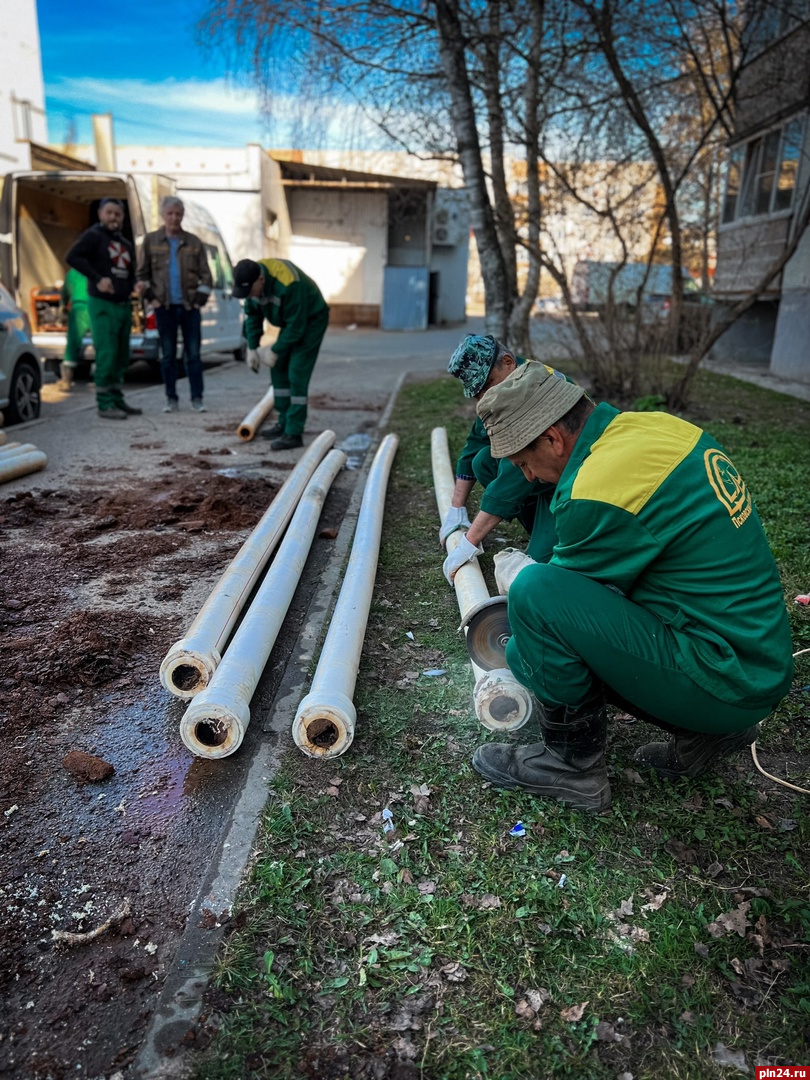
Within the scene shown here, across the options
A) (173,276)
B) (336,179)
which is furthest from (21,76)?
(173,276)

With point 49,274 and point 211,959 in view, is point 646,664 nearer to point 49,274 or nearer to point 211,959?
point 211,959

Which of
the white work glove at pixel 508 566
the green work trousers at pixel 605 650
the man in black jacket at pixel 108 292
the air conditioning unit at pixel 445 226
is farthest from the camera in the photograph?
the air conditioning unit at pixel 445 226

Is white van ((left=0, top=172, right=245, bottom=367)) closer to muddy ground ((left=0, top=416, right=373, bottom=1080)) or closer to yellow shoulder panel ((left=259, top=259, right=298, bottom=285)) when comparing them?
yellow shoulder panel ((left=259, top=259, right=298, bottom=285))

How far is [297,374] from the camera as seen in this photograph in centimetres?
747

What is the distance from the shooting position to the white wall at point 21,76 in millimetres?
16594

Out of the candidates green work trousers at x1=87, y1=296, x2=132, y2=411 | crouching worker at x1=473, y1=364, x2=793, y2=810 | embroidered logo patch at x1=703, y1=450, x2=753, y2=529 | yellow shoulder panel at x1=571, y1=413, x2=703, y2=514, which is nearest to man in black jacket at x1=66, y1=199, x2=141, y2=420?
green work trousers at x1=87, y1=296, x2=132, y2=411

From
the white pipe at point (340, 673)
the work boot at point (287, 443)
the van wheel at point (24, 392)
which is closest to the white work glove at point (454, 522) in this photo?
the white pipe at point (340, 673)

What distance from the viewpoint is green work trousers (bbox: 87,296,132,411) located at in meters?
8.28

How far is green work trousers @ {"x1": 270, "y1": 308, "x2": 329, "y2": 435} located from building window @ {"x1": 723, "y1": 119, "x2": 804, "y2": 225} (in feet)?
35.3

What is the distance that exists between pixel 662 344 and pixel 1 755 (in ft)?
27.8

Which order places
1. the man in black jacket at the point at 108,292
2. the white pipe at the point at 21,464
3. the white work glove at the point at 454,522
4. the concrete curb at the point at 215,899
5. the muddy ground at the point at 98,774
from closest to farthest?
the concrete curb at the point at 215,899 → the muddy ground at the point at 98,774 → the white work glove at the point at 454,522 → the white pipe at the point at 21,464 → the man in black jacket at the point at 108,292

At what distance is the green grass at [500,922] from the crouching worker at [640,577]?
1.26 ft

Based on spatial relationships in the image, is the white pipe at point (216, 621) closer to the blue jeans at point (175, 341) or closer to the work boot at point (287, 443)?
the work boot at point (287, 443)

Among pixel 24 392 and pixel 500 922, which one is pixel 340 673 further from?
pixel 24 392
